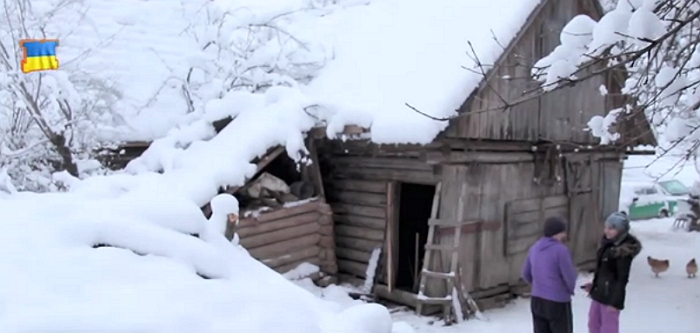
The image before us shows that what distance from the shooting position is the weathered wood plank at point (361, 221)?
10461 millimetres

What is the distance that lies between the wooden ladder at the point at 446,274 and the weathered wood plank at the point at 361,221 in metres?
1.08

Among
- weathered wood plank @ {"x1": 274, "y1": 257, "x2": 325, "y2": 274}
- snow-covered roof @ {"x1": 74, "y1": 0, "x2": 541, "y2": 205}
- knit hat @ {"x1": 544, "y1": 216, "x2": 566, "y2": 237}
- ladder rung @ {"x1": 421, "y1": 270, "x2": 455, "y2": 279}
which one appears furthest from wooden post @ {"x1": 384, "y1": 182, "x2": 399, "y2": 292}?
knit hat @ {"x1": 544, "y1": 216, "x2": 566, "y2": 237}

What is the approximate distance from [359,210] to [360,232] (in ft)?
1.11

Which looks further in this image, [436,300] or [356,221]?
[356,221]

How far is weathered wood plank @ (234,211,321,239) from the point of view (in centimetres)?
938

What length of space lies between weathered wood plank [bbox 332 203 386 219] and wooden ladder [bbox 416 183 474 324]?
3.58ft

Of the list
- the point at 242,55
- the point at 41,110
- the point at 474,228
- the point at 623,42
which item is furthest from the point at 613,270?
the point at 242,55

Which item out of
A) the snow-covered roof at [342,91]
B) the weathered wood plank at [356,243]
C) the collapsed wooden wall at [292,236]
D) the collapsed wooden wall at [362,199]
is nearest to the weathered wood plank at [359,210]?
the collapsed wooden wall at [362,199]

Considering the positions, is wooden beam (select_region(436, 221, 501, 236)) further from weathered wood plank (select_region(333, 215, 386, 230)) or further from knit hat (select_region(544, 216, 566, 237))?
knit hat (select_region(544, 216, 566, 237))

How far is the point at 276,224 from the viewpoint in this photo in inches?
385

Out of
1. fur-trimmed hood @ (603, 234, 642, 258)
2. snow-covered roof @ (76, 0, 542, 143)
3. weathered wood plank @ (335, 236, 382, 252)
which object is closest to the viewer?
fur-trimmed hood @ (603, 234, 642, 258)

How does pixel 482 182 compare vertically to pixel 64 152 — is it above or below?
below

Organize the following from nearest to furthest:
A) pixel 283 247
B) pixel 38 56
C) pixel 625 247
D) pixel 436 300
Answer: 1. pixel 625 247
2. pixel 38 56
3. pixel 436 300
4. pixel 283 247

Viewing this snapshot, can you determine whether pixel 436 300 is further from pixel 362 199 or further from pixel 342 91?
pixel 342 91
